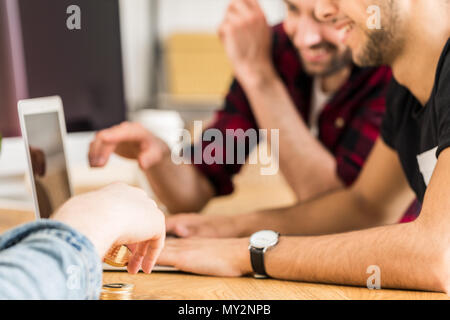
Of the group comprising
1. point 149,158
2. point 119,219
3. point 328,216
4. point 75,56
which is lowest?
point 328,216

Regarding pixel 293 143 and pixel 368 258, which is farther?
pixel 293 143

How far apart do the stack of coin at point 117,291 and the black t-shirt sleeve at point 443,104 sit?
1.29 ft

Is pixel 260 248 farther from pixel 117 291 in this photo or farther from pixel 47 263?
pixel 47 263

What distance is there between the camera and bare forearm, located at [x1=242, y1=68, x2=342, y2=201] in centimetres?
129

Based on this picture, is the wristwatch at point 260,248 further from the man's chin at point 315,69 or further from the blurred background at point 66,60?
the man's chin at point 315,69

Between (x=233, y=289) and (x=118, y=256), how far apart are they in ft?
0.48

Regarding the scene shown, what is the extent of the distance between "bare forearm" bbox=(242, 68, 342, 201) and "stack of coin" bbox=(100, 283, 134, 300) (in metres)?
0.71

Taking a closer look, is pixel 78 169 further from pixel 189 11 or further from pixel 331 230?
pixel 189 11

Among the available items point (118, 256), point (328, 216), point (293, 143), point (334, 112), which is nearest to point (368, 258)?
point (118, 256)

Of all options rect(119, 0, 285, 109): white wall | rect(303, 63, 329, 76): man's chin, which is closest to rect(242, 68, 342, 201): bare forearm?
rect(303, 63, 329, 76): man's chin

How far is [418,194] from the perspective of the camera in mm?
→ 928

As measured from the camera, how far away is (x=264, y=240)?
76 centimetres

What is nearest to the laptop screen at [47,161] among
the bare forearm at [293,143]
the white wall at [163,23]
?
the bare forearm at [293,143]

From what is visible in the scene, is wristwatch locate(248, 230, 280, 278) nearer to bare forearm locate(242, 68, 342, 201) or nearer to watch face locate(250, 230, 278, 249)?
watch face locate(250, 230, 278, 249)
